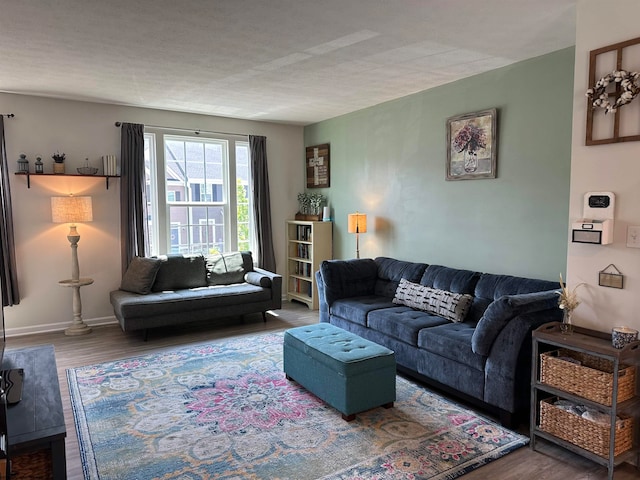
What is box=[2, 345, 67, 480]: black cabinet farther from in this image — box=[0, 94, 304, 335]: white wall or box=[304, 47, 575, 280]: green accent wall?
box=[304, 47, 575, 280]: green accent wall

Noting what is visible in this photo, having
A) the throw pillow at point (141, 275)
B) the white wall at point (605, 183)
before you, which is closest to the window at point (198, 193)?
the throw pillow at point (141, 275)

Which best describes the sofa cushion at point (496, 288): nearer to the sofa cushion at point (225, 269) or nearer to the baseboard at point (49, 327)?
the sofa cushion at point (225, 269)

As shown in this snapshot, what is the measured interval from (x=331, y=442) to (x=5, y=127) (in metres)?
4.67

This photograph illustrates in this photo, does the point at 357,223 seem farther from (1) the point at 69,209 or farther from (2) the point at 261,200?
(1) the point at 69,209

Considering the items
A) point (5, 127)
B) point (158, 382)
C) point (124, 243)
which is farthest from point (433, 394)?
point (5, 127)

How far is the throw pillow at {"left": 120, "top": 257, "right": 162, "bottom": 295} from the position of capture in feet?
16.4

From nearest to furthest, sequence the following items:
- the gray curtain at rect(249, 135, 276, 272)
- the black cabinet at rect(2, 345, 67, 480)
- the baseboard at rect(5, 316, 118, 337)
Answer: the black cabinet at rect(2, 345, 67, 480) < the baseboard at rect(5, 316, 118, 337) < the gray curtain at rect(249, 135, 276, 272)

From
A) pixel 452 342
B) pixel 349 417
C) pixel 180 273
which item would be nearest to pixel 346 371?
pixel 349 417

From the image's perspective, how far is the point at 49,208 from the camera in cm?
495

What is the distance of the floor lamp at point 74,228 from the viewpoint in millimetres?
4730

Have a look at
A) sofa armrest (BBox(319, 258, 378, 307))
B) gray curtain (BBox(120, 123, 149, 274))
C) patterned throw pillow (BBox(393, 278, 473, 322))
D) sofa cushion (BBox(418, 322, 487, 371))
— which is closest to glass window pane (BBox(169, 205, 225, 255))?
gray curtain (BBox(120, 123, 149, 274))

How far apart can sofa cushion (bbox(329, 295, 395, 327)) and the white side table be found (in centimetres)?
280

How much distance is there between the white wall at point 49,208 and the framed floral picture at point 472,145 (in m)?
3.46

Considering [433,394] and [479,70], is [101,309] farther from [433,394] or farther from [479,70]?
[479,70]
